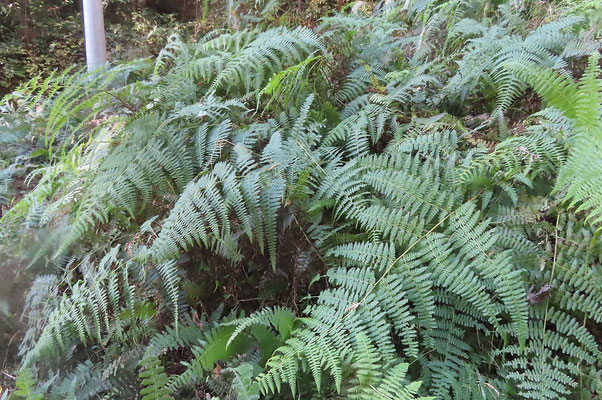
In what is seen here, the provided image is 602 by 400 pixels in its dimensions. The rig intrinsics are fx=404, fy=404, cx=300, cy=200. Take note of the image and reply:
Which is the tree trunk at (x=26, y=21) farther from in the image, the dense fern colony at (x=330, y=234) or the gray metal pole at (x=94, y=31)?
the dense fern colony at (x=330, y=234)

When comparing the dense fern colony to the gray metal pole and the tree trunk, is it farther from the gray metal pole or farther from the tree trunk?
the tree trunk

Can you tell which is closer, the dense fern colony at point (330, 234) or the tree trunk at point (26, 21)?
the dense fern colony at point (330, 234)

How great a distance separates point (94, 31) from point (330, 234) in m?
3.07

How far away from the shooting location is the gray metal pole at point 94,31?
3.34 metres

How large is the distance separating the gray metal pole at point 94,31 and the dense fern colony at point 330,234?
5.24 ft

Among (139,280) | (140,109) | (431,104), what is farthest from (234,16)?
(139,280)

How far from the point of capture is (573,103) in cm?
128

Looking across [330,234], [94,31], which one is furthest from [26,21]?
[330,234]

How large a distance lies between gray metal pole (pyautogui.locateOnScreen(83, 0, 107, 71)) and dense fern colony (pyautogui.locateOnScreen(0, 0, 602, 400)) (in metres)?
1.60

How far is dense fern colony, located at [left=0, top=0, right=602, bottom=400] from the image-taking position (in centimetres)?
120

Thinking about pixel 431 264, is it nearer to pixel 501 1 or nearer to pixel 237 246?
pixel 237 246

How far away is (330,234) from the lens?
4.83ft

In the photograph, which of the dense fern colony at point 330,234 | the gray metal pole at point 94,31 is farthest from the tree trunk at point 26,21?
the dense fern colony at point 330,234

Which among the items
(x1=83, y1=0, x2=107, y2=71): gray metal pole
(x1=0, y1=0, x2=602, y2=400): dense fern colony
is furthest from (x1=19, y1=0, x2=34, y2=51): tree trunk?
(x1=0, y1=0, x2=602, y2=400): dense fern colony
